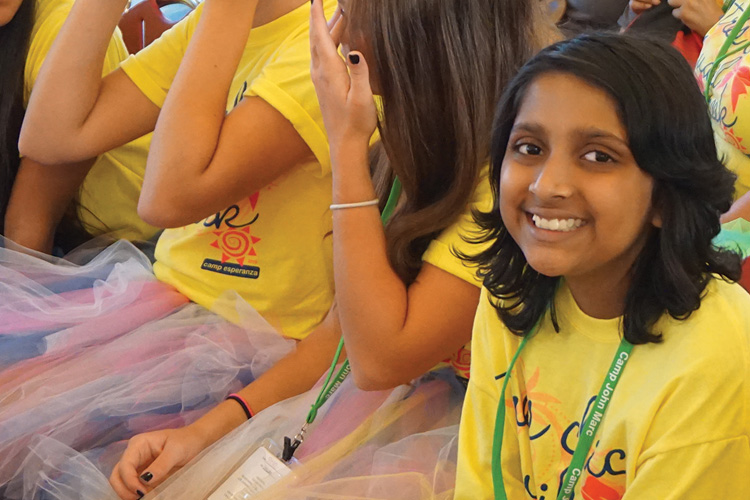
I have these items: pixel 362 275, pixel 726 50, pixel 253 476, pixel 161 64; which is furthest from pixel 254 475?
pixel 726 50

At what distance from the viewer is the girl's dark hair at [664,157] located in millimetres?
747

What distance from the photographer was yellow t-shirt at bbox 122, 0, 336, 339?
1.34 metres

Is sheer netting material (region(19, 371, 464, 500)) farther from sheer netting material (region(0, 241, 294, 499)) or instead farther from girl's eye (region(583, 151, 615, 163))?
girl's eye (region(583, 151, 615, 163))

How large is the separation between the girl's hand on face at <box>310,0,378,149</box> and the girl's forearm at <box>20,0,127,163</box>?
50 centimetres

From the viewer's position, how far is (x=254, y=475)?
1103 mm

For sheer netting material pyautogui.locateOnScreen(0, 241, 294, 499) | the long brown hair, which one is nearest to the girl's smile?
the long brown hair

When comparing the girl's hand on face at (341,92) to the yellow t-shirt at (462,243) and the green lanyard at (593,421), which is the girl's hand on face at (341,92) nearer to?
the yellow t-shirt at (462,243)

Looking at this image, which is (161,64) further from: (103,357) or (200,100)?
(103,357)

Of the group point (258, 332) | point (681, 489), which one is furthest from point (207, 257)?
point (681, 489)

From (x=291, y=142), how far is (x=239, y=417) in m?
0.40

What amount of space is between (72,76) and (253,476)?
74 cm

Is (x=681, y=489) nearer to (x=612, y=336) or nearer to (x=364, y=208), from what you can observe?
(x=612, y=336)

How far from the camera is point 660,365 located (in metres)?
0.78

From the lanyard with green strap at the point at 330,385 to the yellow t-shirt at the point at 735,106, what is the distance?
482 mm
